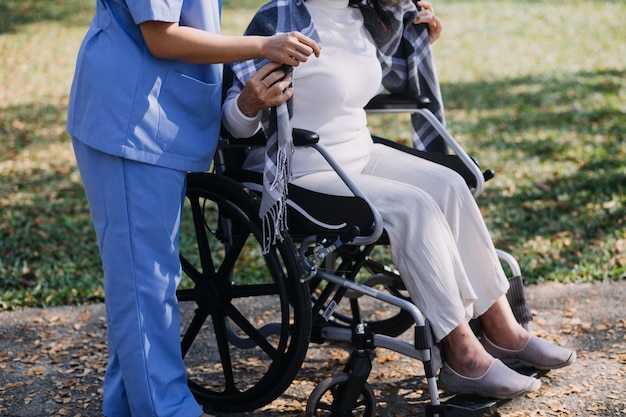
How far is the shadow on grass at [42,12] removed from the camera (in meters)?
12.8

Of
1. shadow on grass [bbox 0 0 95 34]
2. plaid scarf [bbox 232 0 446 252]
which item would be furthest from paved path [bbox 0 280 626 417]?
shadow on grass [bbox 0 0 95 34]

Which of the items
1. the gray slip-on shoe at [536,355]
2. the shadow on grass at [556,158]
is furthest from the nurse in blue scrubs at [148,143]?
the shadow on grass at [556,158]

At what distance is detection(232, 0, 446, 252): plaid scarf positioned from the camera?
267 cm

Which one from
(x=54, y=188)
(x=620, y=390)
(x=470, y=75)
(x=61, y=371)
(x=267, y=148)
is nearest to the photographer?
(x=267, y=148)

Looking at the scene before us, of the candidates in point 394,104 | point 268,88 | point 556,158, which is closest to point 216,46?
point 268,88

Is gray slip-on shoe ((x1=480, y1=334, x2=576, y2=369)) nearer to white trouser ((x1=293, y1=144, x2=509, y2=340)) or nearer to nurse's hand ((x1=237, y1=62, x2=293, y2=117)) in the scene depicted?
white trouser ((x1=293, y1=144, x2=509, y2=340))

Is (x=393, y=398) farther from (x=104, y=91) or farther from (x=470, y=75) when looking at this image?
(x=470, y=75)

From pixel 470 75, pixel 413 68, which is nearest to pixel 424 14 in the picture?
pixel 413 68

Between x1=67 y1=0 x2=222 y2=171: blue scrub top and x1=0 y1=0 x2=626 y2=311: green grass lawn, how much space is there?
1.84 m

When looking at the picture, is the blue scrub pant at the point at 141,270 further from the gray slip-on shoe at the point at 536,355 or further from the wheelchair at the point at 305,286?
the gray slip-on shoe at the point at 536,355

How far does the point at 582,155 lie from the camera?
646 centimetres

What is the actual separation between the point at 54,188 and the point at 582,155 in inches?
152

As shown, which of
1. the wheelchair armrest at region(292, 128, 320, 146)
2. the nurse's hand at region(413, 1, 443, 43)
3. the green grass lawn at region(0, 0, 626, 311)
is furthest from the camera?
the green grass lawn at region(0, 0, 626, 311)

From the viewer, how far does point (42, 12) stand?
13477 mm
